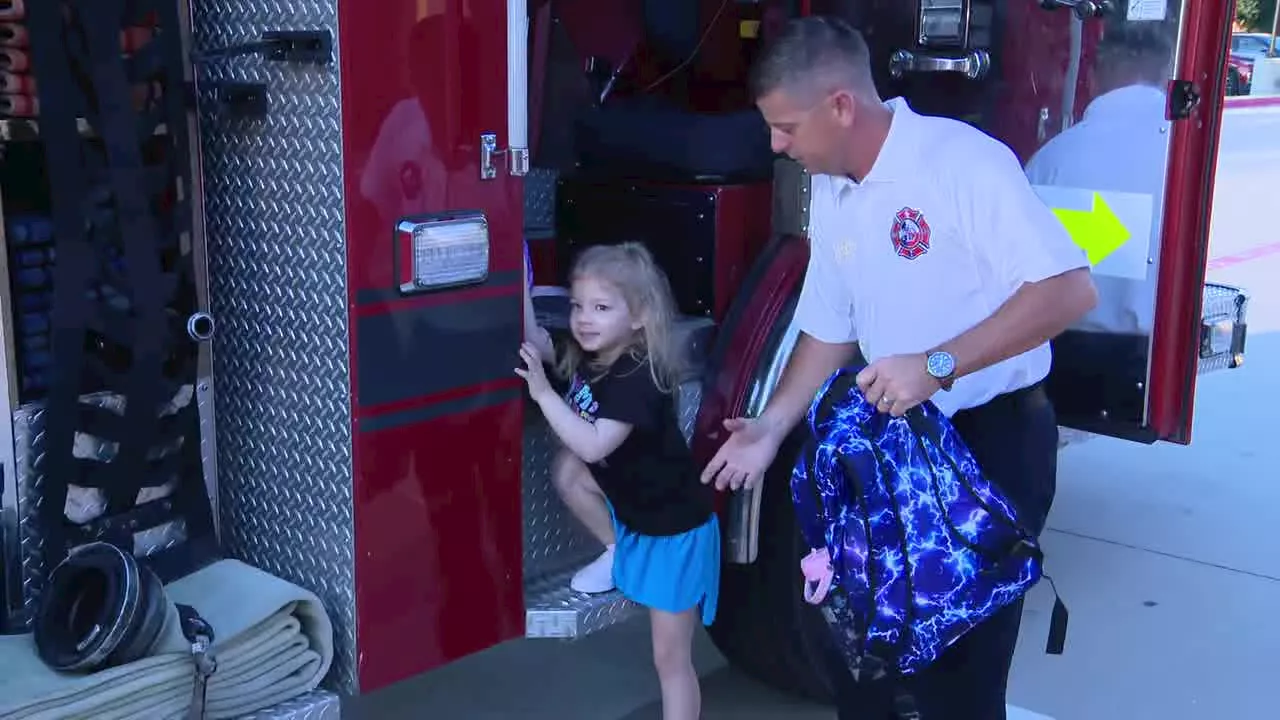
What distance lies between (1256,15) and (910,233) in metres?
39.3

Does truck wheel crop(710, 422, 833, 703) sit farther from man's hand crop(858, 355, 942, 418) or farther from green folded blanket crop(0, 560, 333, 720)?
green folded blanket crop(0, 560, 333, 720)

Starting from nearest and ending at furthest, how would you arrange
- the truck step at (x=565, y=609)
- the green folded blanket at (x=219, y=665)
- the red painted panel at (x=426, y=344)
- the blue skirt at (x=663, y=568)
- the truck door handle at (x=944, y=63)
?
1. the green folded blanket at (x=219, y=665)
2. the red painted panel at (x=426, y=344)
3. the truck step at (x=565, y=609)
4. the blue skirt at (x=663, y=568)
5. the truck door handle at (x=944, y=63)

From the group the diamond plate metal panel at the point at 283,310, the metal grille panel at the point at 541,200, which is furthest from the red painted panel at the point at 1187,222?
the diamond plate metal panel at the point at 283,310

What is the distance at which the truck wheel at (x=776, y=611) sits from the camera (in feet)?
10.7

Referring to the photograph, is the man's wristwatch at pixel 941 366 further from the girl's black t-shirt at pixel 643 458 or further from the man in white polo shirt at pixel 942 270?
the girl's black t-shirt at pixel 643 458

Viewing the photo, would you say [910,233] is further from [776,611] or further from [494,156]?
[776,611]

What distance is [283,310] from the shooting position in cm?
244

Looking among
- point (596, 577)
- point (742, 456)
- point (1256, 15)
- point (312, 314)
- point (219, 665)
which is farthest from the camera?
point (1256, 15)

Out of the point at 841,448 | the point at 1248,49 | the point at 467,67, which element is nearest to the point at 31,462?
the point at 467,67

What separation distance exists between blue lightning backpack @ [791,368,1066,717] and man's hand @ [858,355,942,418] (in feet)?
0.32

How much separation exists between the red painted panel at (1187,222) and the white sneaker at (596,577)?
1.39 m

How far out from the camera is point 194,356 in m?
2.44

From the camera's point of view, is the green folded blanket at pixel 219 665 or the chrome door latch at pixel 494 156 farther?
the chrome door latch at pixel 494 156

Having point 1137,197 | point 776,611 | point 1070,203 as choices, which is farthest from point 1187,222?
point 776,611
